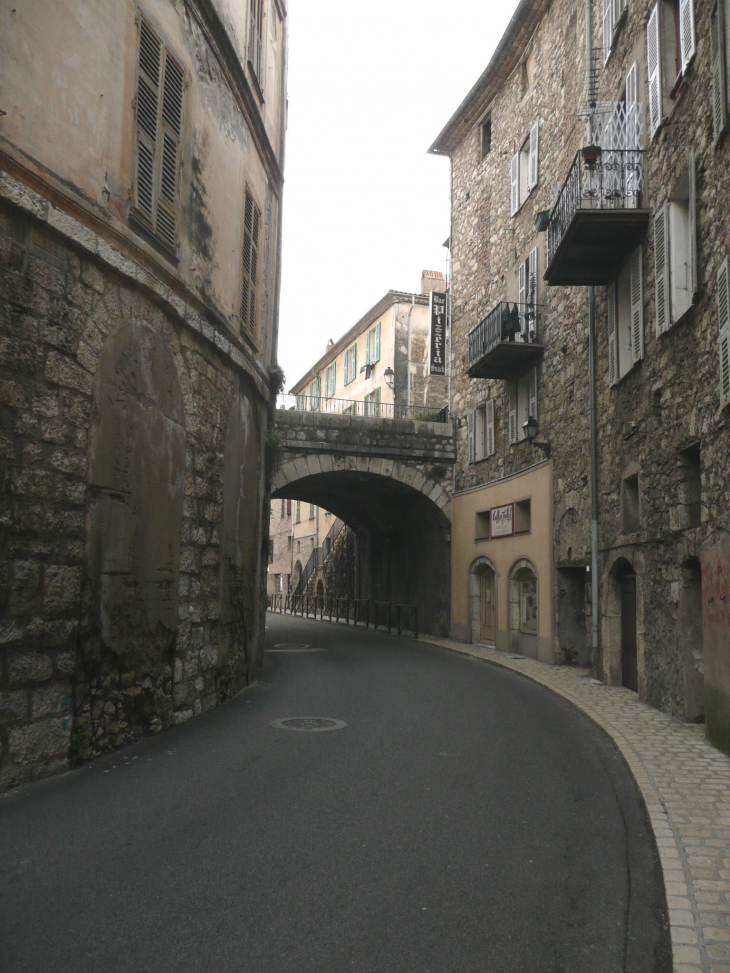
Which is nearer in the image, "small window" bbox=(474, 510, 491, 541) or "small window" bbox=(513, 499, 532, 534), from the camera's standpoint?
"small window" bbox=(513, 499, 532, 534)

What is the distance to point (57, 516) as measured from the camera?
595cm

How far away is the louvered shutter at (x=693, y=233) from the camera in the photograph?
8.45m

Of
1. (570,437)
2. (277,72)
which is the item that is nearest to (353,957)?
(570,437)

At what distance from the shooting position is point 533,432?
15.7 m

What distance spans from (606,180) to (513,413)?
663 cm

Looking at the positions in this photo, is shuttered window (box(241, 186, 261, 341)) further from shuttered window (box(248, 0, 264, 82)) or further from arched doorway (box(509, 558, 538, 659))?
arched doorway (box(509, 558, 538, 659))

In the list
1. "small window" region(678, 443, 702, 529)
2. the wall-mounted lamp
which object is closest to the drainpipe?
the wall-mounted lamp

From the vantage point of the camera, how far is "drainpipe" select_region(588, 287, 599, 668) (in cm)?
1243

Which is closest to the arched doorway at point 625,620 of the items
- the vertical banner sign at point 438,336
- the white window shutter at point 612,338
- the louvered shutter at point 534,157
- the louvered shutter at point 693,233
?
the white window shutter at point 612,338

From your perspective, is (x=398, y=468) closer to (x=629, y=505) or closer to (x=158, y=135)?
(x=629, y=505)

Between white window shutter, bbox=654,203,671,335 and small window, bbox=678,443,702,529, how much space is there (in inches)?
61.1

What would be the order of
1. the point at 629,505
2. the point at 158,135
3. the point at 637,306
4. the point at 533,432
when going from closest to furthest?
the point at 158,135 < the point at 637,306 < the point at 629,505 < the point at 533,432

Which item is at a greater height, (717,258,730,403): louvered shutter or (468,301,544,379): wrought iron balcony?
(468,301,544,379): wrought iron balcony

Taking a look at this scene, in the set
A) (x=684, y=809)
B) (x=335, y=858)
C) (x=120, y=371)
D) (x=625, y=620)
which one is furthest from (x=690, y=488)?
(x=335, y=858)
